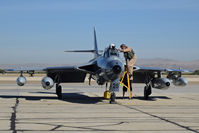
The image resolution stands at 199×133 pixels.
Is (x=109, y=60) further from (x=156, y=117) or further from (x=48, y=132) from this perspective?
(x=48, y=132)

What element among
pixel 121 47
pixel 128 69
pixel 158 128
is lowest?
pixel 158 128

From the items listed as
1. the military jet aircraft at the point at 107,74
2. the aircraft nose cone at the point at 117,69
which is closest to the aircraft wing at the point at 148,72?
the military jet aircraft at the point at 107,74

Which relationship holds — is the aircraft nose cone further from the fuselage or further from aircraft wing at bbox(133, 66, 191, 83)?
aircraft wing at bbox(133, 66, 191, 83)

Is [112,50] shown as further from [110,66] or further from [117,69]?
[117,69]

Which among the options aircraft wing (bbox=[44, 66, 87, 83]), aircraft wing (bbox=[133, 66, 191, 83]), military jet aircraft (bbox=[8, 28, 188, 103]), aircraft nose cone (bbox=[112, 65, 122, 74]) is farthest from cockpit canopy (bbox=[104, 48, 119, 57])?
aircraft wing (bbox=[44, 66, 87, 83])

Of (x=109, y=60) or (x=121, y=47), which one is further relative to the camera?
(x=121, y=47)

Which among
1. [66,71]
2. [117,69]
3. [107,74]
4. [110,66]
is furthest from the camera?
[66,71]

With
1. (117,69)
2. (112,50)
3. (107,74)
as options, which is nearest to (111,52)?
(112,50)

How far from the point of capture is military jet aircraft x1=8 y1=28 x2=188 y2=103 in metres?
14.4

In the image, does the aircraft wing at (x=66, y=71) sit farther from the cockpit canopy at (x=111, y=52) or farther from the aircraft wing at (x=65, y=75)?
the cockpit canopy at (x=111, y=52)

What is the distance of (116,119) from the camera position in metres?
9.80

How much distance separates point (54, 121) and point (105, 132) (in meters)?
2.04

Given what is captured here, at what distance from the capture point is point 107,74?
14586 mm

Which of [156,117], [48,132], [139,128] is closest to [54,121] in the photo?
[48,132]
